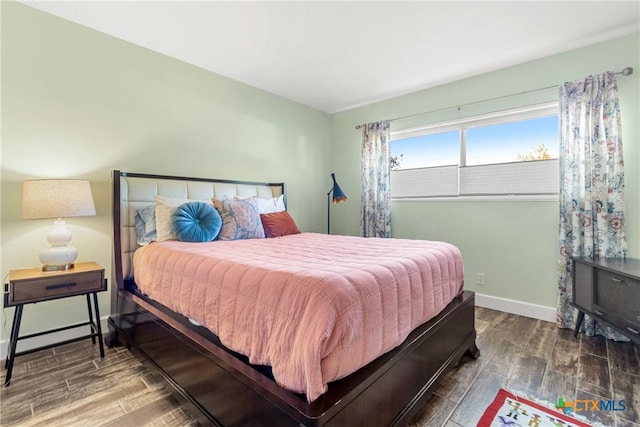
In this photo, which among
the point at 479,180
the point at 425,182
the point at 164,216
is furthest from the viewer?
the point at 425,182

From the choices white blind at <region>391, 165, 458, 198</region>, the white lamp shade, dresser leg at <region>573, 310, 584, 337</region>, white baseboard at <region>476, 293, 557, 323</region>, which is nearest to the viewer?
the white lamp shade

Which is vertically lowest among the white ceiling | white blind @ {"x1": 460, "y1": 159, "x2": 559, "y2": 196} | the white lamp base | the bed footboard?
the bed footboard

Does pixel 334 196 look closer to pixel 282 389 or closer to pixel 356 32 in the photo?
pixel 356 32

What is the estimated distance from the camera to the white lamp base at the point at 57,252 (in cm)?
203

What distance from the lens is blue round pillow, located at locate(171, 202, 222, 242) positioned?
7.74ft

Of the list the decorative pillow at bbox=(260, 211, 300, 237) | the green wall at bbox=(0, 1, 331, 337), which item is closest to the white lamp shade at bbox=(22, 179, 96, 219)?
the green wall at bbox=(0, 1, 331, 337)

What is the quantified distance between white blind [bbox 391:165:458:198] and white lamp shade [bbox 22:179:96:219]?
10.7 feet

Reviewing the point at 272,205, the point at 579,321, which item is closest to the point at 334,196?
the point at 272,205

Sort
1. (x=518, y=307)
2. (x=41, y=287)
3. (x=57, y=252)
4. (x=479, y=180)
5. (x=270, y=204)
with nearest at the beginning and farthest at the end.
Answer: (x=41, y=287)
(x=57, y=252)
(x=518, y=307)
(x=479, y=180)
(x=270, y=204)

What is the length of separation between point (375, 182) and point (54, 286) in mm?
3310

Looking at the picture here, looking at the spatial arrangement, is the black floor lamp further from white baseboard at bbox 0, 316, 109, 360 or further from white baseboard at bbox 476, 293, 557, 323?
white baseboard at bbox 0, 316, 109, 360

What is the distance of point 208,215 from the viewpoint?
100 inches

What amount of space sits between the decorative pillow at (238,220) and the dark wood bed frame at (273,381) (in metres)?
0.84

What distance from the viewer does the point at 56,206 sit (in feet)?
6.46
